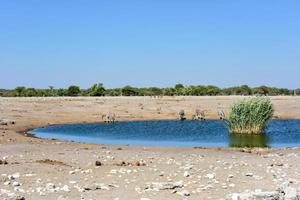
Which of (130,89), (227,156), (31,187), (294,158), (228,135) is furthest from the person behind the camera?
(130,89)

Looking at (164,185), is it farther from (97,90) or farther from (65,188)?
(97,90)

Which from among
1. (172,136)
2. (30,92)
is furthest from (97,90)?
(172,136)

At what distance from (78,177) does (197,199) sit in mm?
4499

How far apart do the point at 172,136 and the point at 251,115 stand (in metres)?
5.75

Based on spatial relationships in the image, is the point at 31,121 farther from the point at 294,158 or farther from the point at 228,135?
the point at 294,158

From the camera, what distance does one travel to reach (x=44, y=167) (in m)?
18.8

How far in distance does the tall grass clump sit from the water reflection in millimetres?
761

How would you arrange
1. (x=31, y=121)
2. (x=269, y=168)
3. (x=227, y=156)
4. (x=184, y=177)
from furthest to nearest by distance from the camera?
(x=31, y=121) → (x=227, y=156) → (x=269, y=168) → (x=184, y=177)

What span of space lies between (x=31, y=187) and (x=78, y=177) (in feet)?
6.18

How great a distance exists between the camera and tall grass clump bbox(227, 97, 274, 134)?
1547 inches

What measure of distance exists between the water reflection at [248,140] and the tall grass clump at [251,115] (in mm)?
761

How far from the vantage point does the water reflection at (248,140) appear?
33.4 metres

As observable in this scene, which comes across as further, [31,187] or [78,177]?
[78,177]

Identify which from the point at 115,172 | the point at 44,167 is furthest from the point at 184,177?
the point at 44,167
